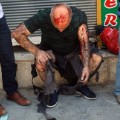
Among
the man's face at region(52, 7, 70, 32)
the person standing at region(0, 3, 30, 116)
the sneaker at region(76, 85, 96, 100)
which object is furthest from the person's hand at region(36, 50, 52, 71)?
the sneaker at region(76, 85, 96, 100)

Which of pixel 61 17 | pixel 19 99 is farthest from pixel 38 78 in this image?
pixel 61 17

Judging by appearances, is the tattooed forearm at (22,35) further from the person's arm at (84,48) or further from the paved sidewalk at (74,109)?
the paved sidewalk at (74,109)

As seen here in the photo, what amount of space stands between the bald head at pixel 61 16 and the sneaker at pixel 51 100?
95cm

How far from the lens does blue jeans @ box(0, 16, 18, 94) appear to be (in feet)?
13.4

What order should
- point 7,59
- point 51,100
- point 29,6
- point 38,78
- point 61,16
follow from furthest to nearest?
point 29,6, point 38,78, point 51,100, point 7,59, point 61,16

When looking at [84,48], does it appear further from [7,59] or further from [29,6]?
[29,6]

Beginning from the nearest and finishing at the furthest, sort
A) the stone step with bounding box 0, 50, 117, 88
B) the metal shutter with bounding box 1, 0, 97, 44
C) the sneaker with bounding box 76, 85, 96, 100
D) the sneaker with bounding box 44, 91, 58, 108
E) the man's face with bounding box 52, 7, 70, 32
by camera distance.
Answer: the man's face with bounding box 52, 7, 70, 32 < the sneaker with bounding box 44, 91, 58, 108 < the sneaker with bounding box 76, 85, 96, 100 < the stone step with bounding box 0, 50, 117, 88 < the metal shutter with bounding box 1, 0, 97, 44

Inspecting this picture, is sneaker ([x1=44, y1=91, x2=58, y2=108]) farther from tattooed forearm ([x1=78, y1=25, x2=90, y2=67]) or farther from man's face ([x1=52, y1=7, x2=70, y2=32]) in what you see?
man's face ([x1=52, y1=7, x2=70, y2=32])

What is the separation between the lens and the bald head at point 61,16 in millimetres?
4027

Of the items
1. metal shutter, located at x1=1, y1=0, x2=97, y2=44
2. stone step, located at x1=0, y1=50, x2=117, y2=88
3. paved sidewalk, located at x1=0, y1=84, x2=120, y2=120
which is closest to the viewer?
paved sidewalk, located at x1=0, y1=84, x2=120, y2=120

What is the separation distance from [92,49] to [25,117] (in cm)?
125

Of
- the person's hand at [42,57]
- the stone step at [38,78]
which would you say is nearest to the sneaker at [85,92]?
the stone step at [38,78]

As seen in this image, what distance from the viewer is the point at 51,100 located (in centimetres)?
446

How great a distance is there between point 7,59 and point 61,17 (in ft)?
2.77
